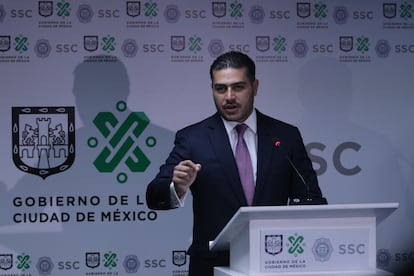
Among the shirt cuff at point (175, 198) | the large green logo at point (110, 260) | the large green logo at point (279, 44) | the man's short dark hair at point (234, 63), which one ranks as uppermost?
the large green logo at point (279, 44)

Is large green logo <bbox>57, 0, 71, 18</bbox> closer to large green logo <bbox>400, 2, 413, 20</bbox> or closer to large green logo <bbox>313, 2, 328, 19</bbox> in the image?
large green logo <bbox>313, 2, 328, 19</bbox>

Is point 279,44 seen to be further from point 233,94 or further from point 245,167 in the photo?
point 245,167

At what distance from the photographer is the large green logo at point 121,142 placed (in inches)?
188

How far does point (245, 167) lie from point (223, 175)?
5.9 inches

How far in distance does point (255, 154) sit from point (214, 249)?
2.27ft

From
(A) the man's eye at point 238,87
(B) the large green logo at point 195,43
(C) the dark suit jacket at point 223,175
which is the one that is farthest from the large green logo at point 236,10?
(C) the dark suit jacket at point 223,175

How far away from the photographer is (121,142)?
4.80 metres

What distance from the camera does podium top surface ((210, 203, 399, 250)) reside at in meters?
2.37

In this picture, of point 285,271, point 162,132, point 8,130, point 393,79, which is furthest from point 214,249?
point 393,79

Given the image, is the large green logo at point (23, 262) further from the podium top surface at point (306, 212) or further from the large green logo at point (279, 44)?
the podium top surface at point (306, 212)

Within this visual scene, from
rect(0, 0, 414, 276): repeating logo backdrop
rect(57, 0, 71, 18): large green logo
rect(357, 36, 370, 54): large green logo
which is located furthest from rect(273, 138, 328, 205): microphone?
rect(57, 0, 71, 18): large green logo

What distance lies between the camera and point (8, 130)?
186 inches

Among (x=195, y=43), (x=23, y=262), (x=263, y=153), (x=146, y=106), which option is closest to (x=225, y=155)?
(x=263, y=153)

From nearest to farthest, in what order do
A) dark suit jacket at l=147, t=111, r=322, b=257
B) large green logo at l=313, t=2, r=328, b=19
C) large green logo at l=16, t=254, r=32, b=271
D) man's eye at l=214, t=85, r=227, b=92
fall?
dark suit jacket at l=147, t=111, r=322, b=257 < man's eye at l=214, t=85, r=227, b=92 < large green logo at l=16, t=254, r=32, b=271 < large green logo at l=313, t=2, r=328, b=19
